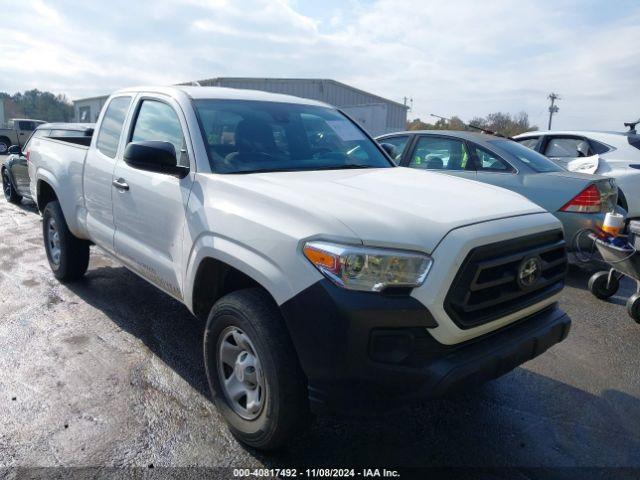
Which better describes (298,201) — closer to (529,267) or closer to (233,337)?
(233,337)

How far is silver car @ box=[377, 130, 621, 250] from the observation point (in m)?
5.34

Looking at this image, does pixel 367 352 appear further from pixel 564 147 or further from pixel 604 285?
pixel 564 147

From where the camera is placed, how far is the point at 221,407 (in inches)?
107

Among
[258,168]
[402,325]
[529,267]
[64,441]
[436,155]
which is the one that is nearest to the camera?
[402,325]

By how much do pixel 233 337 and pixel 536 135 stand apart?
7.69 meters

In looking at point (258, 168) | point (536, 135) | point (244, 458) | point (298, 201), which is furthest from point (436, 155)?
point (244, 458)

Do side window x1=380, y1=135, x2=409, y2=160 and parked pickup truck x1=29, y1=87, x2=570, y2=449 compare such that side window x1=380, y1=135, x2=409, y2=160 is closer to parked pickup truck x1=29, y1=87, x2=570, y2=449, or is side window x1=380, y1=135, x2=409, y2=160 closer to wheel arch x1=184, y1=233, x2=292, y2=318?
parked pickup truck x1=29, y1=87, x2=570, y2=449

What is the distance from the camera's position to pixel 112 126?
164 inches

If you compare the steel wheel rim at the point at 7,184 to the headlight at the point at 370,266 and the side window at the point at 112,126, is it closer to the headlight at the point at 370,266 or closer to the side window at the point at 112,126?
the side window at the point at 112,126

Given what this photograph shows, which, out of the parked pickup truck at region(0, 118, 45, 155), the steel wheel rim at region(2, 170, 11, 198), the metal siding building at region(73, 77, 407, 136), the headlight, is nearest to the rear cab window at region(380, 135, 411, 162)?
the headlight

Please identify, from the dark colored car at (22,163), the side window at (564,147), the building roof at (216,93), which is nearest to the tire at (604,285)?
the building roof at (216,93)

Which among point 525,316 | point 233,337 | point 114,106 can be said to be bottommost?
point 233,337

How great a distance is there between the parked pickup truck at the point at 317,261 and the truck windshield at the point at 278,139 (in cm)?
1

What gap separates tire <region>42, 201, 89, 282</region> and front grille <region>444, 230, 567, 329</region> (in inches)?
160
